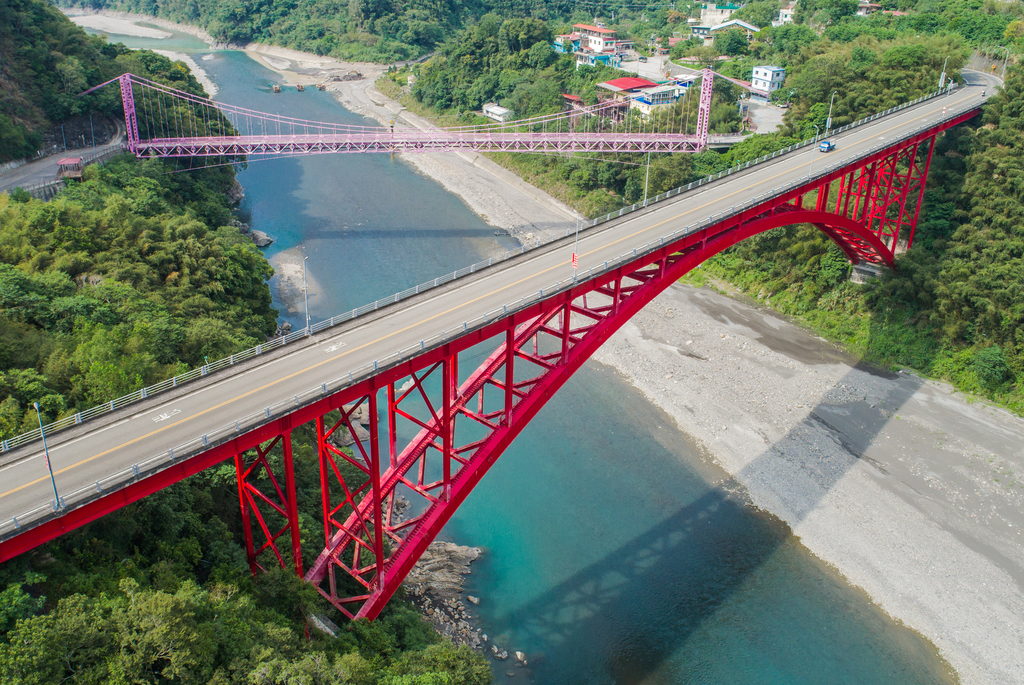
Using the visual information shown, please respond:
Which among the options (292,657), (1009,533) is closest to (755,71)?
(1009,533)

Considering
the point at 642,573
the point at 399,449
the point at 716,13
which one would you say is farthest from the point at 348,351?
the point at 716,13

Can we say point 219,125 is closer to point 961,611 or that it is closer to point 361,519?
point 361,519

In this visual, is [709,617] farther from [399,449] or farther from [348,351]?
[348,351]

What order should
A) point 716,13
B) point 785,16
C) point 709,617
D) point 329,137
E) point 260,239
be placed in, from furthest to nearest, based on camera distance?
point 716,13
point 785,16
point 329,137
point 260,239
point 709,617

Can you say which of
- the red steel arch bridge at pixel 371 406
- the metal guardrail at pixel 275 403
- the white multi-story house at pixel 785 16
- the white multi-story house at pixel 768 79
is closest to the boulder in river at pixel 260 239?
the red steel arch bridge at pixel 371 406

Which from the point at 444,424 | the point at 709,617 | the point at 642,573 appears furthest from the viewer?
the point at 642,573

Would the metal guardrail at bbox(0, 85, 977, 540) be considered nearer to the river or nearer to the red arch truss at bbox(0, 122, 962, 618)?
the red arch truss at bbox(0, 122, 962, 618)

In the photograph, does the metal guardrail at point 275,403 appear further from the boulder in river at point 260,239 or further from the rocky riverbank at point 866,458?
the boulder in river at point 260,239
